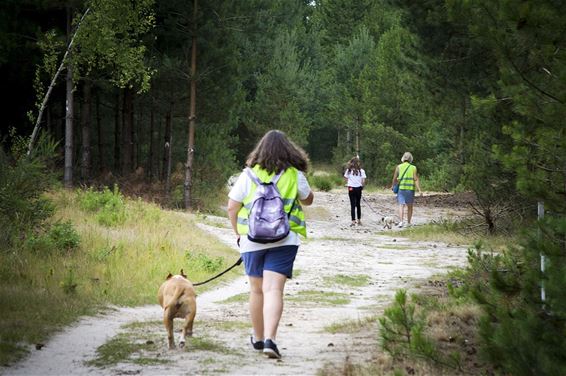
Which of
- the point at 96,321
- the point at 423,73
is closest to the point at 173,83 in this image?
the point at 423,73

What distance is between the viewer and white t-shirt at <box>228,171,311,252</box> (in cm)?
744

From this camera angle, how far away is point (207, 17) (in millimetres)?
29531

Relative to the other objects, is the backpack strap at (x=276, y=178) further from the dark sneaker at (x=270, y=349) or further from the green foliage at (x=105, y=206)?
the green foliage at (x=105, y=206)

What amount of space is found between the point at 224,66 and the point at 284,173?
76.3 feet

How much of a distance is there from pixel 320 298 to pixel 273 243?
16.2 ft

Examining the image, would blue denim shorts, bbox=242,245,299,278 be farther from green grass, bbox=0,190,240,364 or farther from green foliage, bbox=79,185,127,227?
green foliage, bbox=79,185,127,227

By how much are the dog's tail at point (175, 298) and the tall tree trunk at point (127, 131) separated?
79.1 feet

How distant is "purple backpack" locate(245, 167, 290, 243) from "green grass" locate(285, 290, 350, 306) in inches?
176

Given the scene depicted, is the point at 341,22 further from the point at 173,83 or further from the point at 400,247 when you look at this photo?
the point at 400,247

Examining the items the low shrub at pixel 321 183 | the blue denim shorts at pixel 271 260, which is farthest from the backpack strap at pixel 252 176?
the low shrub at pixel 321 183

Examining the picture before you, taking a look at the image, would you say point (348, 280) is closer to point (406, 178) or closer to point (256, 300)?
point (256, 300)

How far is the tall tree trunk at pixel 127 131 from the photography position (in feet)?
102

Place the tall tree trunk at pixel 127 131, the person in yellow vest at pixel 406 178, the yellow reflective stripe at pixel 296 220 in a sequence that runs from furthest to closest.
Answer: the tall tree trunk at pixel 127 131, the person in yellow vest at pixel 406 178, the yellow reflective stripe at pixel 296 220

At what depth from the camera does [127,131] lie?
31.2m
